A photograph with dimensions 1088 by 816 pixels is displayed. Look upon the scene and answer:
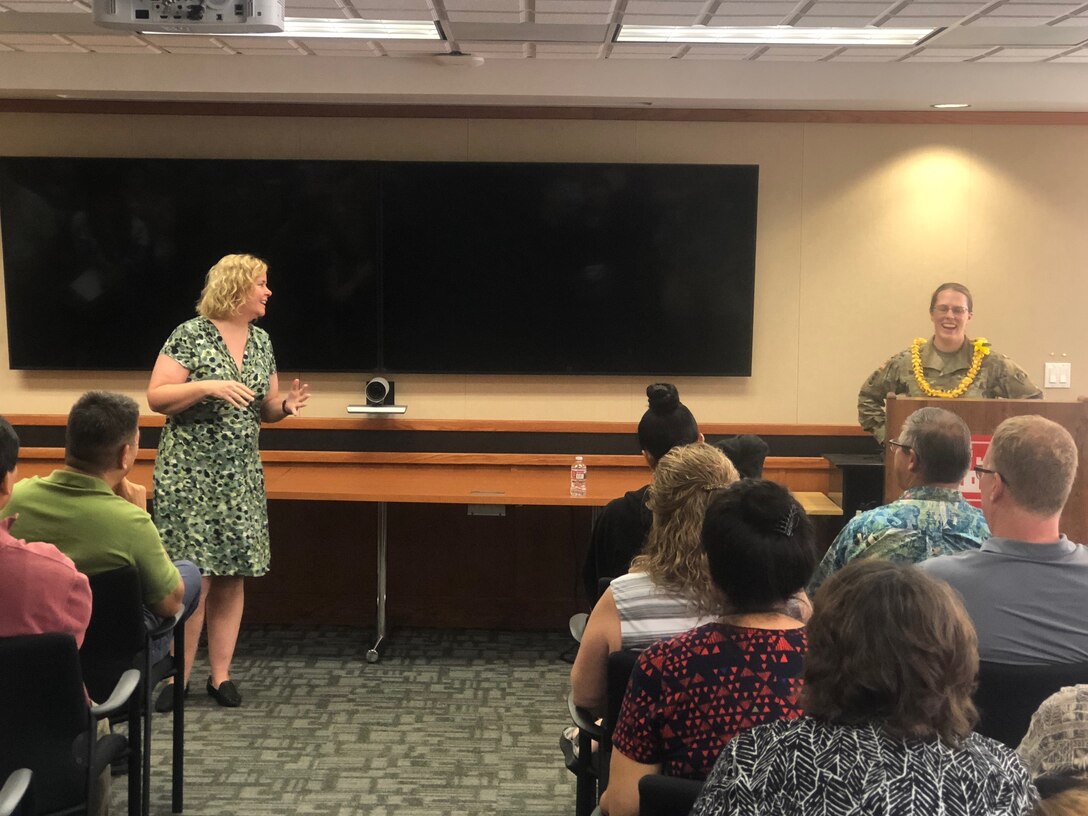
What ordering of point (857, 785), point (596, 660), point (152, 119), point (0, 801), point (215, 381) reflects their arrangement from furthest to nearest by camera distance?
point (152, 119)
point (215, 381)
point (596, 660)
point (0, 801)
point (857, 785)

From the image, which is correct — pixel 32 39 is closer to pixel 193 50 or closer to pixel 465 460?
pixel 193 50

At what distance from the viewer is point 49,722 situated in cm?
220

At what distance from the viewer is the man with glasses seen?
4664 mm

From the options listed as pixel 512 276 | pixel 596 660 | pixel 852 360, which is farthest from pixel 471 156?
pixel 596 660

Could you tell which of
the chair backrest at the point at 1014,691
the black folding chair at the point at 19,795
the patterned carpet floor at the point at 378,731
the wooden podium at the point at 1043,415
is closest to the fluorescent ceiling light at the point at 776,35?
the wooden podium at the point at 1043,415

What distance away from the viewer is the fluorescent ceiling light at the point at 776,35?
13.7 ft

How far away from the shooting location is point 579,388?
5344mm

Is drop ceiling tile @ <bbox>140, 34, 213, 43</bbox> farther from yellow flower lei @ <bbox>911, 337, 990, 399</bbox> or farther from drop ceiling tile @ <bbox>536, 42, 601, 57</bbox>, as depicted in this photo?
yellow flower lei @ <bbox>911, 337, 990, 399</bbox>

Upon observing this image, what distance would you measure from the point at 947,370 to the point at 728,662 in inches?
135

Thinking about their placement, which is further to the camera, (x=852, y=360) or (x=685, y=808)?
(x=852, y=360)

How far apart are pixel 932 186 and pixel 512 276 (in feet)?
6.96

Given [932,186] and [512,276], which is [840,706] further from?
[932,186]

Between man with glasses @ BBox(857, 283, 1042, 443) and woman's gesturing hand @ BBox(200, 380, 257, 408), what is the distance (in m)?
2.77

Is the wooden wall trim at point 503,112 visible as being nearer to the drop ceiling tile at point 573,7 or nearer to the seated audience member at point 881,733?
the drop ceiling tile at point 573,7
